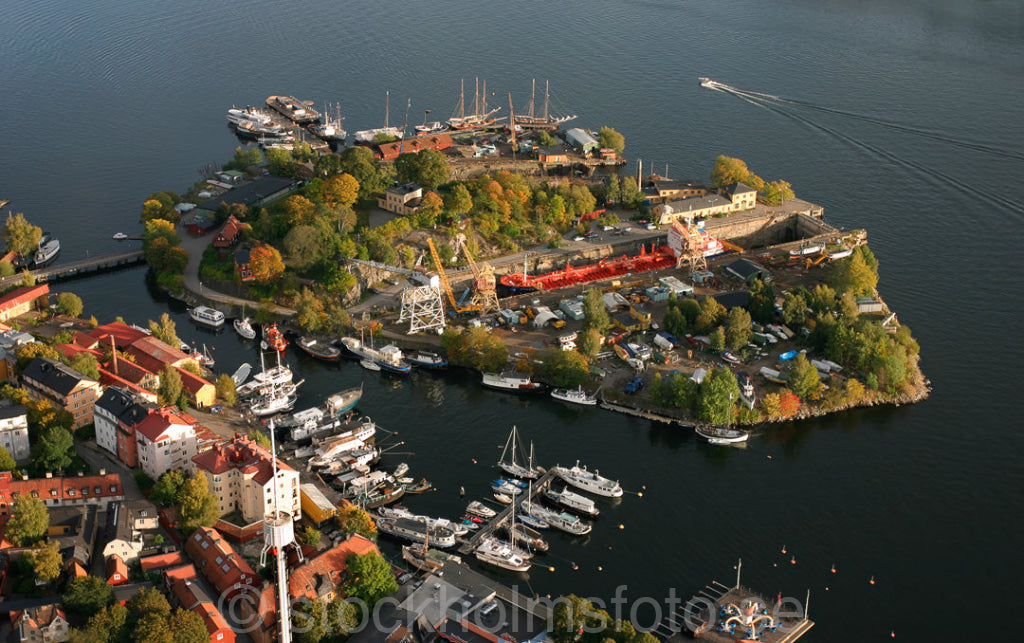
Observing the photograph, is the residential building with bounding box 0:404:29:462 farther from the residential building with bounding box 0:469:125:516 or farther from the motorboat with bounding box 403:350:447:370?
the motorboat with bounding box 403:350:447:370

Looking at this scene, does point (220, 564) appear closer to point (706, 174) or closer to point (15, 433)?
point (15, 433)

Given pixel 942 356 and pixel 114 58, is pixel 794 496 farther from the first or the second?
Result: pixel 114 58

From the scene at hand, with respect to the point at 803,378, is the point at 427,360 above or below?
below

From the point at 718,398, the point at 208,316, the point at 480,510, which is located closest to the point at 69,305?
the point at 208,316

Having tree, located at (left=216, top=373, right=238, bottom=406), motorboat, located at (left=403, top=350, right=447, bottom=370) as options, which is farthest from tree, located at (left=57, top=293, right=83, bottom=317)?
motorboat, located at (left=403, top=350, right=447, bottom=370)

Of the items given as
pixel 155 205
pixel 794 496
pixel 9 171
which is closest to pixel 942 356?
pixel 794 496

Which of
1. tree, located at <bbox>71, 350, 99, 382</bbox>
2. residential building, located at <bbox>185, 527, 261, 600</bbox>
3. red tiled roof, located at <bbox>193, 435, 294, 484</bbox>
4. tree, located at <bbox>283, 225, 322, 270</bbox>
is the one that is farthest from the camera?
tree, located at <bbox>283, 225, 322, 270</bbox>

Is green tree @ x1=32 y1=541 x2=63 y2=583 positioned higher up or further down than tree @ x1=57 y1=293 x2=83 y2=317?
further down
